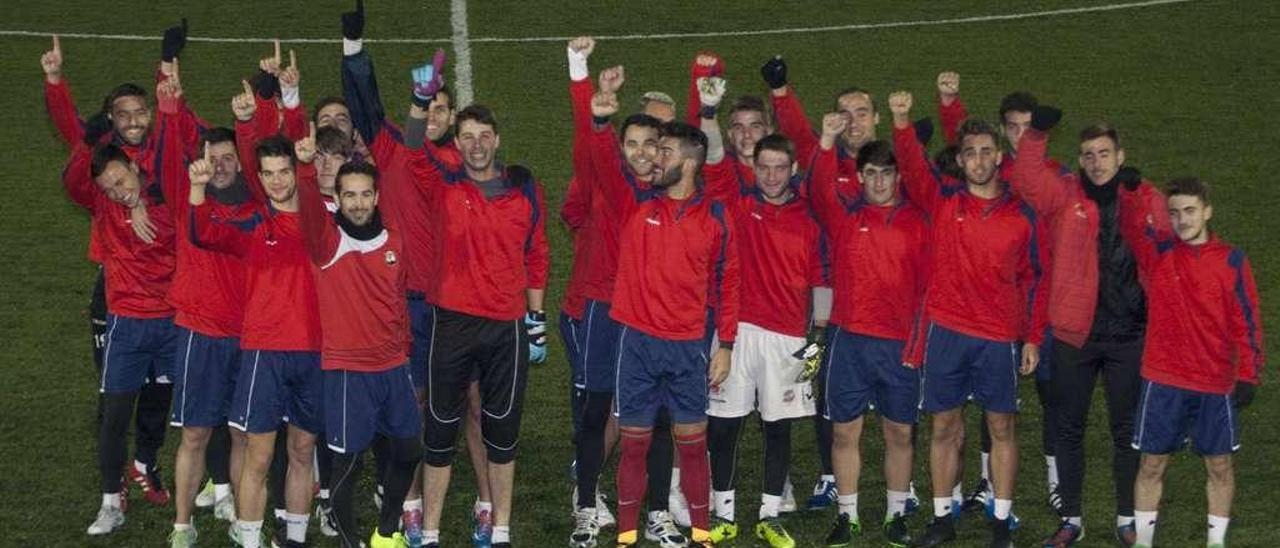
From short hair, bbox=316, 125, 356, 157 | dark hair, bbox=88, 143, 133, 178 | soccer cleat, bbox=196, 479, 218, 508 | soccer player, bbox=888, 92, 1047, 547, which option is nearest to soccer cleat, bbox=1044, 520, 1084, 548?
soccer player, bbox=888, 92, 1047, 547

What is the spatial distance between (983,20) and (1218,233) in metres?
7.38

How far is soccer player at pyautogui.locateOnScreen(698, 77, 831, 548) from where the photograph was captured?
438 inches

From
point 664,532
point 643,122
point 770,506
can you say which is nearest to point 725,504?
point 770,506

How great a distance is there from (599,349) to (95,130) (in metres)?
3.19

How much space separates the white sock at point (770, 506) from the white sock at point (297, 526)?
2.58m

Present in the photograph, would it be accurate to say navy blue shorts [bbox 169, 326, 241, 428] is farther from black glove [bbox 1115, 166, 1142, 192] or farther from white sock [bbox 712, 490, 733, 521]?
black glove [bbox 1115, 166, 1142, 192]

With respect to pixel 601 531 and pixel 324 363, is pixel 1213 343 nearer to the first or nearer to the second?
pixel 601 531

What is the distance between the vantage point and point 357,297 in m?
10.2

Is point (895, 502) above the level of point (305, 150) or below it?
below

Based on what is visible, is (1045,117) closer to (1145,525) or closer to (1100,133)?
(1100,133)

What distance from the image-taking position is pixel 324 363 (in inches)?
404

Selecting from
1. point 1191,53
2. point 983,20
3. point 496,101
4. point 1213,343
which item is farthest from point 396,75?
point 1213,343

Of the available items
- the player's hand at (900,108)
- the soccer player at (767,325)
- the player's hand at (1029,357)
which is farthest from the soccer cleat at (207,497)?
the player's hand at (1029,357)

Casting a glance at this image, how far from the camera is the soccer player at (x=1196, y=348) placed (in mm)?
10391
